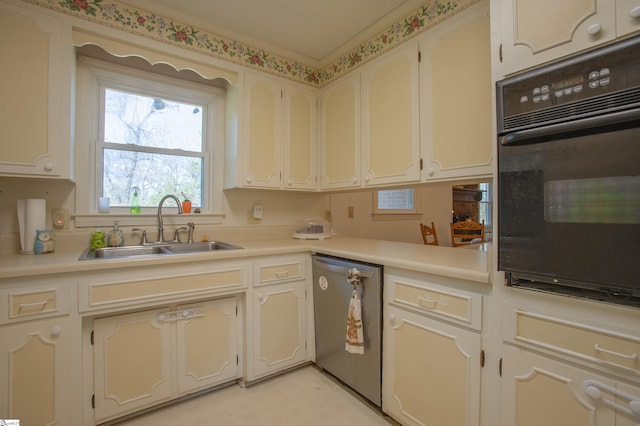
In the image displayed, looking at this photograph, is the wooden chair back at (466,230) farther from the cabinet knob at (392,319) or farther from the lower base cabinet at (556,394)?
the lower base cabinet at (556,394)

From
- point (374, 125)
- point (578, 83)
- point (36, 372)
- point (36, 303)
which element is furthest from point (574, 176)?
point (36, 372)

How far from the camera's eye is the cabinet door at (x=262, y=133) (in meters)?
2.23

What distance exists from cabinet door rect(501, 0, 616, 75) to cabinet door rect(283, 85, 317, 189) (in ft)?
5.32

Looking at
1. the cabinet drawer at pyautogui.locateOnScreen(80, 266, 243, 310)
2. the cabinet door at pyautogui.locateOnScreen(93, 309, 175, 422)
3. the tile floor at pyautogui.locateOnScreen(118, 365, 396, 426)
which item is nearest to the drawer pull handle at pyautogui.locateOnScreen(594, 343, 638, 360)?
the tile floor at pyautogui.locateOnScreen(118, 365, 396, 426)

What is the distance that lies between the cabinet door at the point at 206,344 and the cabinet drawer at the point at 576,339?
1527mm

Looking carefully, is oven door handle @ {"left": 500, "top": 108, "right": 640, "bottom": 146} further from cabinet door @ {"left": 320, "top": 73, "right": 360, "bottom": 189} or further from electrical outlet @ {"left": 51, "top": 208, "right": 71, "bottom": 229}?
electrical outlet @ {"left": 51, "top": 208, "right": 71, "bottom": 229}

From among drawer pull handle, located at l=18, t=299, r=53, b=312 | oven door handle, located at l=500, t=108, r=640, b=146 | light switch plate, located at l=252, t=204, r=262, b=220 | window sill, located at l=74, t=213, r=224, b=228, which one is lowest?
drawer pull handle, located at l=18, t=299, r=53, b=312

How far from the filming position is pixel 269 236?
8.63ft

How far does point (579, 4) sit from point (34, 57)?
2373mm

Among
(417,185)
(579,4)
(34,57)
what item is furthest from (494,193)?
(34,57)

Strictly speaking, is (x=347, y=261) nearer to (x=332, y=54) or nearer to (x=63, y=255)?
(x=63, y=255)

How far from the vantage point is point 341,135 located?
237 cm

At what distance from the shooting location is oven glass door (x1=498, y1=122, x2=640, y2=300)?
84cm

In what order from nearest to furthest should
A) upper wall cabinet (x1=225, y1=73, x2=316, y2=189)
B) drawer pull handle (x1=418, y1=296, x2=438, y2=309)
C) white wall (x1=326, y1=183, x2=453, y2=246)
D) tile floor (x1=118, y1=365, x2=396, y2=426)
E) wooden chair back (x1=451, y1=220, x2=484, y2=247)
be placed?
drawer pull handle (x1=418, y1=296, x2=438, y2=309) → tile floor (x1=118, y1=365, x2=396, y2=426) → upper wall cabinet (x1=225, y1=73, x2=316, y2=189) → white wall (x1=326, y1=183, x2=453, y2=246) → wooden chair back (x1=451, y1=220, x2=484, y2=247)
